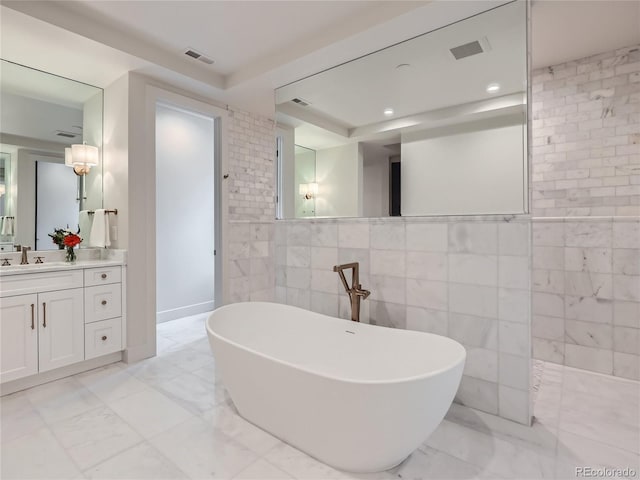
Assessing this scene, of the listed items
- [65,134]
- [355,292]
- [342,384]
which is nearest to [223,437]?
[342,384]

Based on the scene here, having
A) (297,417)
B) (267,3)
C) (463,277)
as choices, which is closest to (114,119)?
(267,3)

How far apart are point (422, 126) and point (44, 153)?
323cm

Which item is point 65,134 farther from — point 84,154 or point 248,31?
point 248,31

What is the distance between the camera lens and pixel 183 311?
422cm

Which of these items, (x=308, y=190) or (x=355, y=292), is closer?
(x=355, y=292)

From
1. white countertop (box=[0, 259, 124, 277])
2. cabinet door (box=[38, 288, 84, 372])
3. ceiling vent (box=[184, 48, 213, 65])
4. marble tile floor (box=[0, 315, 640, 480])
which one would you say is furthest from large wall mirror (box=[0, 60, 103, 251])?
marble tile floor (box=[0, 315, 640, 480])

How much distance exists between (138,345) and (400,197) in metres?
2.59

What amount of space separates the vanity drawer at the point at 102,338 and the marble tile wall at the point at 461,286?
1796 mm

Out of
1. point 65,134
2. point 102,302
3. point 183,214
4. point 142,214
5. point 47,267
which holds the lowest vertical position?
point 102,302

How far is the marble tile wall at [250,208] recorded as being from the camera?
3.69 meters

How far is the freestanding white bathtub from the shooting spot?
4.49ft

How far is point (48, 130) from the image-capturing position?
2898mm

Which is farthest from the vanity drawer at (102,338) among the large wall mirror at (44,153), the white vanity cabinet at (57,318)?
the large wall mirror at (44,153)

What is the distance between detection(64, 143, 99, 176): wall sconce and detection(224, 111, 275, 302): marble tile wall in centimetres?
125
